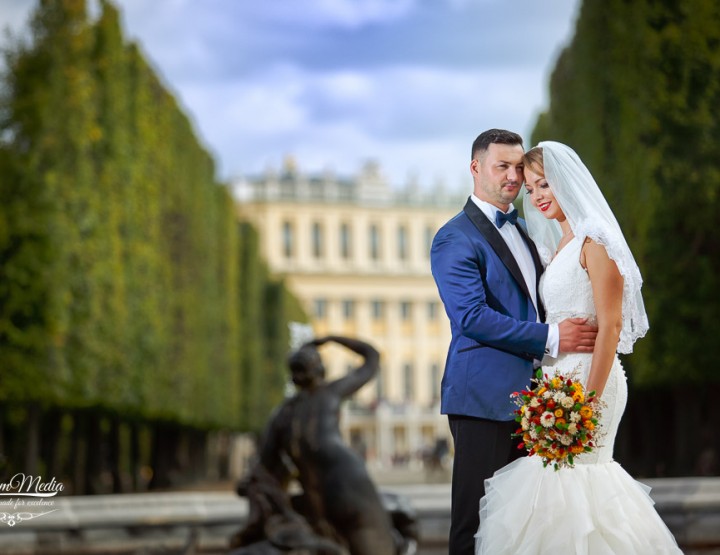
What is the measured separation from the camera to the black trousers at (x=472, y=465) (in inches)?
148

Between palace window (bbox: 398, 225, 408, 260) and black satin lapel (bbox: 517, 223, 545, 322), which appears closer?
black satin lapel (bbox: 517, 223, 545, 322)

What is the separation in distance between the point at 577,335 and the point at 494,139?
0.62 m

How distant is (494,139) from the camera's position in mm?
3781

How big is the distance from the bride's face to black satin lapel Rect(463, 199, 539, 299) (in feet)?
0.51

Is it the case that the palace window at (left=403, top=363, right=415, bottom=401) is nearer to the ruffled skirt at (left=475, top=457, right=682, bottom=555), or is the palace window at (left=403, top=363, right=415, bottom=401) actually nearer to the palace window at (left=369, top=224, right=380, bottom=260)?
the palace window at (left=369, top=224, right=380, bottom=260)

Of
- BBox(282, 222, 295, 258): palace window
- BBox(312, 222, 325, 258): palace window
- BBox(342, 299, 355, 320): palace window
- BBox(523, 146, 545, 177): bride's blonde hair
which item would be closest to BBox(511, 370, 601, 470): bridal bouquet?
BBox(523, 146, 545, 177): bride's blonde hair

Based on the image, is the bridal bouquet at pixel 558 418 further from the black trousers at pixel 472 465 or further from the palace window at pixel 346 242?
the palace window at pixel 346 242

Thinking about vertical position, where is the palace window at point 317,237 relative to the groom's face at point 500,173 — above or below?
above

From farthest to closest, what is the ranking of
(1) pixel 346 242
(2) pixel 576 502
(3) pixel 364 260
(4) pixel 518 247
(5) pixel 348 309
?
(3) pixel 364 260 → (1) pixel 346 242 → (5) pixel 348 309 → (4) pixel 518 247 → (2) pixel 576 502

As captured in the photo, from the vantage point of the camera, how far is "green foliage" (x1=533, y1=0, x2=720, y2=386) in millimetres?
14633

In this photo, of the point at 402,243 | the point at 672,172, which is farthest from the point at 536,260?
the point at 402,243

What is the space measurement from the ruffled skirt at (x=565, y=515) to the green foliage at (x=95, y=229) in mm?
12770

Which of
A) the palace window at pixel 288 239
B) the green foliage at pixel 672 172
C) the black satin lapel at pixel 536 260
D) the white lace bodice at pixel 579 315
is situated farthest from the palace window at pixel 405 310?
the white lace bodice at pixel 579 315

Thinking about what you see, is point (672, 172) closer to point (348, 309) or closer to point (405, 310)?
point (348, 309)
